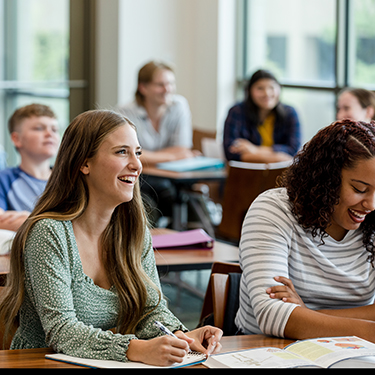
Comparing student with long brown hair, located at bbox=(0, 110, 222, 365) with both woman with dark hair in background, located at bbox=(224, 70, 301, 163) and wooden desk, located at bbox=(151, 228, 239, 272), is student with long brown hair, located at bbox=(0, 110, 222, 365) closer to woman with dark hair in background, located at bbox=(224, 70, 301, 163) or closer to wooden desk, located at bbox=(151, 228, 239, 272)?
wooden desk, located at bbox=(151, 228, 239, 272)

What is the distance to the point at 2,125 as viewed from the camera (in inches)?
239

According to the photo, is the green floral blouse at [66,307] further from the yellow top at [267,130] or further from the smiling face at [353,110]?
the yellow top at [267,130]

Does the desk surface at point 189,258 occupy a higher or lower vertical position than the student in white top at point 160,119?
lower

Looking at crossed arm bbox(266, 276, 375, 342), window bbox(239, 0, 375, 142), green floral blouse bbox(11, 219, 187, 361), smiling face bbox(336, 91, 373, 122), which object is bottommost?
crossed arm bbox(266, 276, 375, 342)

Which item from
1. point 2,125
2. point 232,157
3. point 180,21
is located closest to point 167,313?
point 232,157

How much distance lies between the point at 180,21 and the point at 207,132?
6.21 ft

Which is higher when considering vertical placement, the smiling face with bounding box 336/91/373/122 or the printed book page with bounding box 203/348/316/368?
the smiling face with bounding box 336/91/373/122

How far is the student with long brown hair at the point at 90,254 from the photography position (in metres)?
1.43

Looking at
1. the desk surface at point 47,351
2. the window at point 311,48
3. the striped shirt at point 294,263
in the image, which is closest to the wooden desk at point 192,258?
the striped shirt at point 294,263

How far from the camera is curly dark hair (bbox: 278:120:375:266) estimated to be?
170 centimetres

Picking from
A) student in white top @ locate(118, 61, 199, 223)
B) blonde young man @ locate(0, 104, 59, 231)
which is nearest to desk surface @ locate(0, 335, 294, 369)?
blonde young man @ locate(0, 104, 59, 231)

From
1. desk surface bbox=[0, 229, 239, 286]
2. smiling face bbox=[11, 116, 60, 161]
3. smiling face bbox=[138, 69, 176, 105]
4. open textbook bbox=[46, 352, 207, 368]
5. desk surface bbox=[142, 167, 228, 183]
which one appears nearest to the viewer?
open textbook bbox=[46, 352, 207, 368]

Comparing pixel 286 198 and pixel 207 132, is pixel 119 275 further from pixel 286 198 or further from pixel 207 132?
pixel 207 132

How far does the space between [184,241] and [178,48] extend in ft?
14.4
